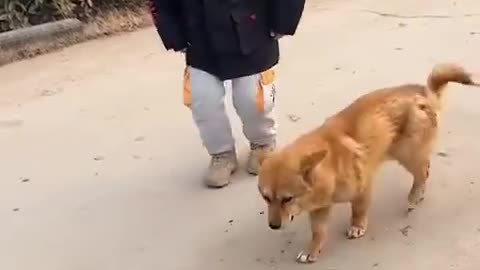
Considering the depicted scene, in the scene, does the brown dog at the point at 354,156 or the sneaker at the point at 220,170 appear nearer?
the brown dog at the point at 354,156

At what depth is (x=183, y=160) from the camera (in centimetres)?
421

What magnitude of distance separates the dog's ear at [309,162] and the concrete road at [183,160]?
391mm

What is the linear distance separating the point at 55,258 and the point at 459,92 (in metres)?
2.08

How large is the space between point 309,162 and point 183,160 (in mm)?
1234

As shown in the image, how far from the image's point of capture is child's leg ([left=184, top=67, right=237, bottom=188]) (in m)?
3.83

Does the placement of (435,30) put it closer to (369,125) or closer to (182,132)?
(182,132)

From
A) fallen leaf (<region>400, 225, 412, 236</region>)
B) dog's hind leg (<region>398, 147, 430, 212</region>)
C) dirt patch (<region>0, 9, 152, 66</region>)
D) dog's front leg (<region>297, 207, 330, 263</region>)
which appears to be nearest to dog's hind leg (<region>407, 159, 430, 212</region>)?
dog's hind leg (<region>398, 147, 430, 212</region>)

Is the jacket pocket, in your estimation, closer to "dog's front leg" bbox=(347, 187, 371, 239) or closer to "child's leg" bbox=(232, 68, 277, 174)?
"child's leg" bbox=(232, 68, 277, 174)

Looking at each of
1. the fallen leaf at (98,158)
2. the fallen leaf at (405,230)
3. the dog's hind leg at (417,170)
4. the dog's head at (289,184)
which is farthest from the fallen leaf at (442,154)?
the fallen leaf at (98,158)

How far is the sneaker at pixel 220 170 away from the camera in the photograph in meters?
3.92

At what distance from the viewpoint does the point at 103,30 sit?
619 cm

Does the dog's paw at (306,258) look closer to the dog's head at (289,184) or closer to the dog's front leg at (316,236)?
the dog's front leg at (316,236)

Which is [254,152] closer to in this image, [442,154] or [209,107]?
[209,107]

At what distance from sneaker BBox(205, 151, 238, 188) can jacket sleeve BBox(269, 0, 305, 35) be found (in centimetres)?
59
